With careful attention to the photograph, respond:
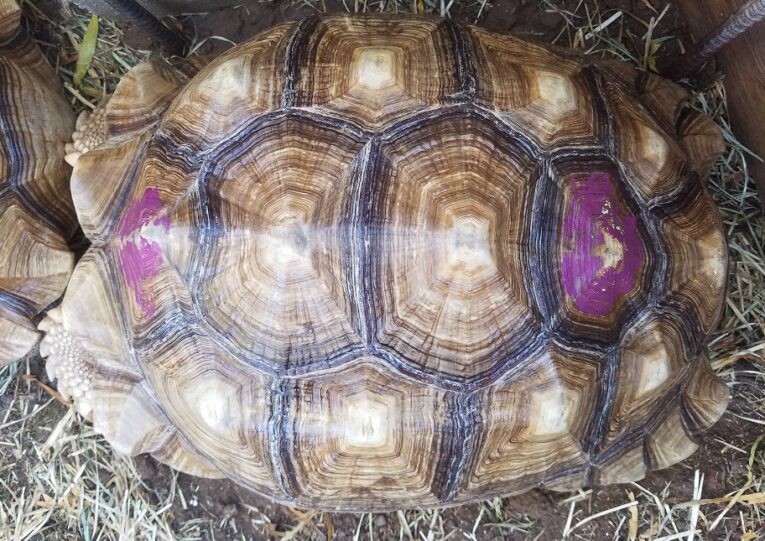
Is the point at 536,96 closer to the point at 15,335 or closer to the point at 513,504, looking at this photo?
the point at 513,504

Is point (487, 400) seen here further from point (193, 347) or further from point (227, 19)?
point (227, 19)

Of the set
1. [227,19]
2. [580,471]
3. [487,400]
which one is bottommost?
[580,471]

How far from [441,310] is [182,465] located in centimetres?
119

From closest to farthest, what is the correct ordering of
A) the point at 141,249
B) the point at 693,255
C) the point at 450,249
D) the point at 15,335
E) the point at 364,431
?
the point at 450,249, the point at 364,431, the point at 141,249, the point at 693,255, the point at 15,335

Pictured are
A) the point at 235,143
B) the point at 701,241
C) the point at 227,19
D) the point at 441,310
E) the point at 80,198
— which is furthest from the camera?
the point at 227,19

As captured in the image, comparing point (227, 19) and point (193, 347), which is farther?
point (227, 19)

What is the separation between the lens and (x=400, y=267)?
71.4 inches

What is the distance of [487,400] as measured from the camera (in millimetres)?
1922

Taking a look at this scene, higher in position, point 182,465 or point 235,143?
point 235,143

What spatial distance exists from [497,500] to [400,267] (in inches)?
49.3

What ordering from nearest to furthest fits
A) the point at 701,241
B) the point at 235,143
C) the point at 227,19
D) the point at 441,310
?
the point at 441,310
the point at 235,143
the point at 701,241
the point at 227,19

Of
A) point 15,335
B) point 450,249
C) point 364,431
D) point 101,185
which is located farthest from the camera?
point 15,335

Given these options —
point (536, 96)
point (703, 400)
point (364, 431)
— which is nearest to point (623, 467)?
point (703, 400)

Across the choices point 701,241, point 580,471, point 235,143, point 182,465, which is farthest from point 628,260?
point 182,465
